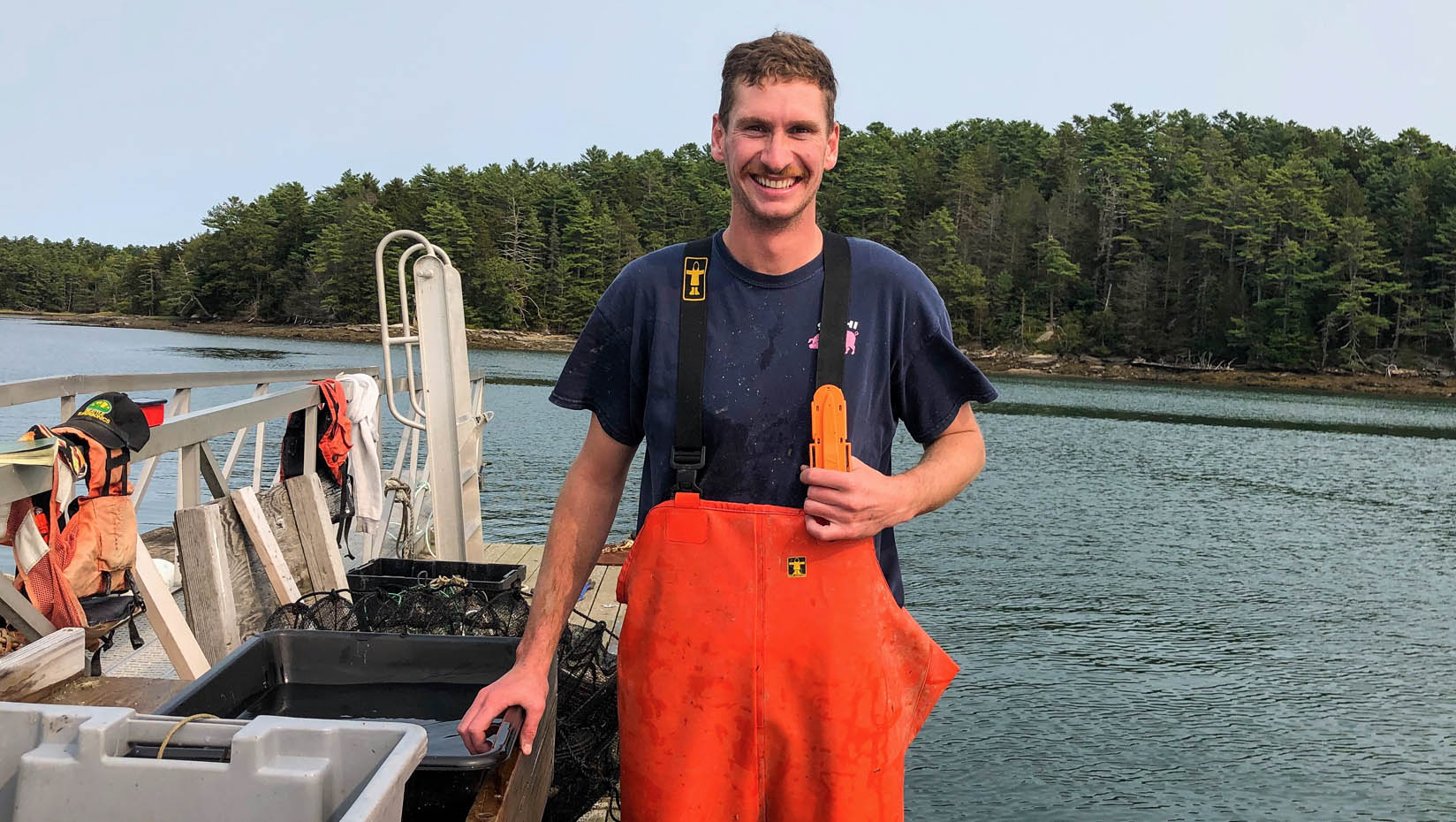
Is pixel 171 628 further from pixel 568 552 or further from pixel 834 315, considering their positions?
pixel 834 315

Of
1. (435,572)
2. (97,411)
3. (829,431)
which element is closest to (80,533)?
(97,411)

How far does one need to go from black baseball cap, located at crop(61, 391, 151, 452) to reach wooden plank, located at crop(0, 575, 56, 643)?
1.57 feet

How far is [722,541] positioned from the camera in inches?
75.2

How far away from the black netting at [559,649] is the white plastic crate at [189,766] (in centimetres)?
157

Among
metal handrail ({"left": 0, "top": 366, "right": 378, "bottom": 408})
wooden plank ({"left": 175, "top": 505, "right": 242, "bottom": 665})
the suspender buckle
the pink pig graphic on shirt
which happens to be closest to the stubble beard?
the pink pig graphic on shirt

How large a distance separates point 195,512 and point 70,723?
2.04 metres

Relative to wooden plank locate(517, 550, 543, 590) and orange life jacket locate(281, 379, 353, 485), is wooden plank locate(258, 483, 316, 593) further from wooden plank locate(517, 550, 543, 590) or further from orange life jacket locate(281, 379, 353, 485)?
wooden plank locate(517, 550, 543, 590)

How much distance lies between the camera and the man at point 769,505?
189cm

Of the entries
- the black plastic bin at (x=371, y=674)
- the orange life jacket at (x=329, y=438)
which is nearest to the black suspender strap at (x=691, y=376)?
the black plastic bin at (x=371, y=674)

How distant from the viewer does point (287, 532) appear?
4.46 m

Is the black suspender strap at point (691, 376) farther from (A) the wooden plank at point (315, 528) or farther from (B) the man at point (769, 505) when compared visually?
(A) the wooden plank at point (315, 528)

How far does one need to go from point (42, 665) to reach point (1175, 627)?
10991 millimetres

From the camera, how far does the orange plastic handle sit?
186cm

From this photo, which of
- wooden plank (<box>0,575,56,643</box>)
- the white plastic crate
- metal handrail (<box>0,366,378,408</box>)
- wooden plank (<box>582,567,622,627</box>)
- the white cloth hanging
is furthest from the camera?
the white cloth hanging
